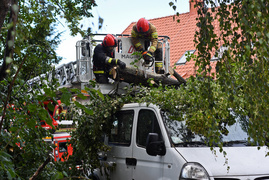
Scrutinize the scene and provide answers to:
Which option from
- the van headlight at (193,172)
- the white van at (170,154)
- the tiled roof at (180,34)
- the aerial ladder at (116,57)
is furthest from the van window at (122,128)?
the tiled roof at (180,34)

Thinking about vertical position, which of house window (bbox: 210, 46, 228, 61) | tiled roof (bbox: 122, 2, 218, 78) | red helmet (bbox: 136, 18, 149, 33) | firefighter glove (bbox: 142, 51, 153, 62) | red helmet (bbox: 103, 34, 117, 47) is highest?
tiled roof (bbox: 122, 2, 218, 78)

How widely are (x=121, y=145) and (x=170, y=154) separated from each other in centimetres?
118

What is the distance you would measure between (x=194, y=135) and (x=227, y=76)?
6.83 ft

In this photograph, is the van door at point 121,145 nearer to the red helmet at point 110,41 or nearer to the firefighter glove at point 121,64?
the firefighter glove at point 121,64

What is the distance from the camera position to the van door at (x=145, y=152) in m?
4.74

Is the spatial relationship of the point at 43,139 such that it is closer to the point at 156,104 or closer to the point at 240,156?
the point at 156,104

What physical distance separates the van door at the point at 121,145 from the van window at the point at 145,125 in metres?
0.18

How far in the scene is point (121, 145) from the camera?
5.57m

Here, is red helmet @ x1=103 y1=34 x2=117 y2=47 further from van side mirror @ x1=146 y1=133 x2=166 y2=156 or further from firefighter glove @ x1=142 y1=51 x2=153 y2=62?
van side mirror @ x1=146 y1=133 x2=166 y2=156

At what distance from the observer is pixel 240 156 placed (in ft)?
15.3

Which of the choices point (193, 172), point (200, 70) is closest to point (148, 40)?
point (193, 172)

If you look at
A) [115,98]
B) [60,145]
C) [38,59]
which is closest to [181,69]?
[60,145]

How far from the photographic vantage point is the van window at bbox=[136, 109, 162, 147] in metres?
5.05

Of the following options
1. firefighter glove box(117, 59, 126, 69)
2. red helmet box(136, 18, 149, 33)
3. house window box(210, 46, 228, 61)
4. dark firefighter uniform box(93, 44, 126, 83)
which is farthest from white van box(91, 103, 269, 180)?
red helmet box(136, 18, 149, 33)
